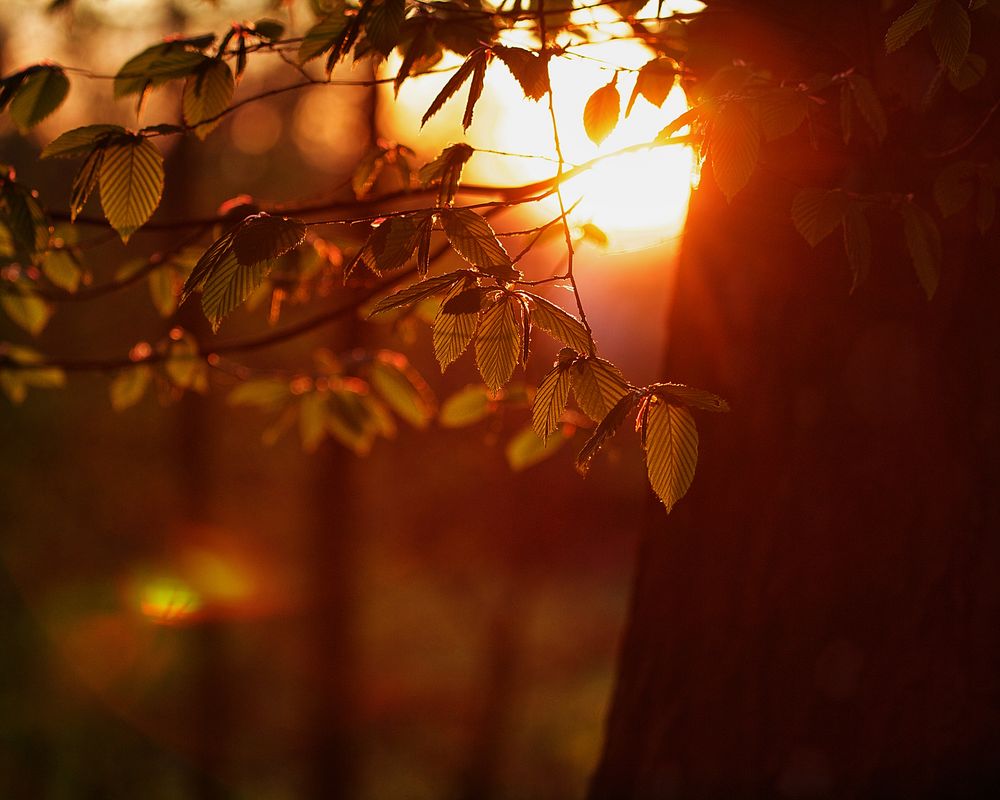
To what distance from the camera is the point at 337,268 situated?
191cm

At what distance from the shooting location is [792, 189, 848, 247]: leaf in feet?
3.77

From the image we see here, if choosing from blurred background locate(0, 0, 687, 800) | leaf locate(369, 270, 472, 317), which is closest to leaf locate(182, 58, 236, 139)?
leaf locate(369, 270, 472, 317)

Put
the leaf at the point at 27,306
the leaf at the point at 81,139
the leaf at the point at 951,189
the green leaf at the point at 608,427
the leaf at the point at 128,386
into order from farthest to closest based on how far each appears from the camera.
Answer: the leaf at the point at 128,386, the leaf at the point at 27,306, the leaf at the point at 951,189, the leaf at the point at 81,139, the green leaf at the point at 608,427

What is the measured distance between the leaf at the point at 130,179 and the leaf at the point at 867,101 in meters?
0.94

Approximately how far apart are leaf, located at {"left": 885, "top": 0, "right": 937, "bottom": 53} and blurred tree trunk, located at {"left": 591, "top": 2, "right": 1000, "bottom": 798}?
1.76 feet

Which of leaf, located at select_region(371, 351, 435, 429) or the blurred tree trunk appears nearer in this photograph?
the blurred tree trunk

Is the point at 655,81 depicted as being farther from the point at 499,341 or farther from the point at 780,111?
the point at 499,341

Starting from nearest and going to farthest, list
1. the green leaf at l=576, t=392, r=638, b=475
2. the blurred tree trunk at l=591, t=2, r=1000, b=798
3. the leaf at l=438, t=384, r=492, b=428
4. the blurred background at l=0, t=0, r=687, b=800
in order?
the green leaf at l=576, t=392, r=638, b=475 → the blurred tree trunk at l=591, t=2, r=1000, b=798 → the leaf at l=438, t=384, r=492, b=428 → the blurred background at l=0, t=0, r=687, b=800

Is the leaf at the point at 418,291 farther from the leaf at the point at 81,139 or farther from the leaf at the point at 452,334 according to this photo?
the leaf at the point at 81,139

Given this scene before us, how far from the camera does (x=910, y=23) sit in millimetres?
990

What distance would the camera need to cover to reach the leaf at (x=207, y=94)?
1232mm

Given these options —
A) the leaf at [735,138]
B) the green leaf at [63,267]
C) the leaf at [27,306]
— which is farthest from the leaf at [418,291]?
the leaf at [27,306]

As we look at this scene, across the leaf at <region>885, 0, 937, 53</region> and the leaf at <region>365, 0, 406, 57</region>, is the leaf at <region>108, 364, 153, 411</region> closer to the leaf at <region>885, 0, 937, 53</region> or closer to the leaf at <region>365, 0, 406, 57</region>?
the leaf at <region>365, 0, 406, 57</region>

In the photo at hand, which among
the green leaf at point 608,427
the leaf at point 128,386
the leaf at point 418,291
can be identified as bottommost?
the leaf at point 128,386
